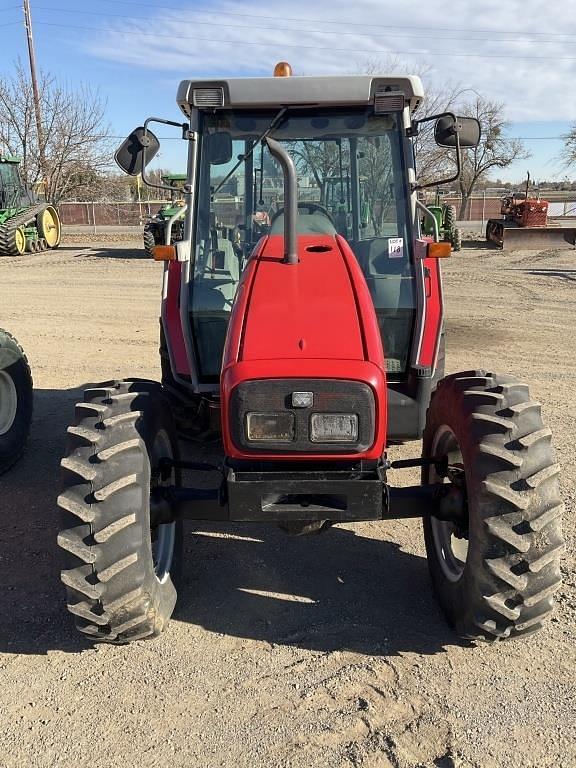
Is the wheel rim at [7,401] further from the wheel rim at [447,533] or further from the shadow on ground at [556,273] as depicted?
the shadow on ground at [556,273]

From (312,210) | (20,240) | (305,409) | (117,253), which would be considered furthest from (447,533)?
(20,240)

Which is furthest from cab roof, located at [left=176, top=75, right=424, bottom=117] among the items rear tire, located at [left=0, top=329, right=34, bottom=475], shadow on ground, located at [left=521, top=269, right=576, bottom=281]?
shadow on ground, located at [left=521, top=269, right=576, bottom=281]

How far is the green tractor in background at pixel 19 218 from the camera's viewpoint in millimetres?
19891

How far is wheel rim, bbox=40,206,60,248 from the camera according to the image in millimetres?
21955

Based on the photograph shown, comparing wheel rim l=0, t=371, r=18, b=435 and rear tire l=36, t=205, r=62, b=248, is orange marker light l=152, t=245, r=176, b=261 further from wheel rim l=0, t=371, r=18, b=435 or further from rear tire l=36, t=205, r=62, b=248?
rear tire l=36, t=205, r=62, b=248

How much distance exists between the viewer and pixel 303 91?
371 centimetres

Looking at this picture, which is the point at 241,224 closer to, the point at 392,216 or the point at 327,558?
the point at 392,216

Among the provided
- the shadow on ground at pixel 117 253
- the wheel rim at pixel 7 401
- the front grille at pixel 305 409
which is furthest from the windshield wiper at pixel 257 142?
the shadow on ground at pixel 117 253

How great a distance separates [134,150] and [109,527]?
2.22 meters

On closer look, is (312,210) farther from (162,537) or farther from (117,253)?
(117,253)

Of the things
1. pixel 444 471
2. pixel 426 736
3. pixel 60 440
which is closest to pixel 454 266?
pixel 60 440

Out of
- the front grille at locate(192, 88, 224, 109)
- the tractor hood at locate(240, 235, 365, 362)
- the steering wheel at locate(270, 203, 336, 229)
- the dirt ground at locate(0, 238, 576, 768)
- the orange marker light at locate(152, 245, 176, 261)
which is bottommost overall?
the dirt ground at locate(0, 238, 576, 768)

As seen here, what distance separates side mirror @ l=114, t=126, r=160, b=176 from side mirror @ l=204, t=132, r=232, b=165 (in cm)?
33

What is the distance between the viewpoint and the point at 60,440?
18.3 feet
